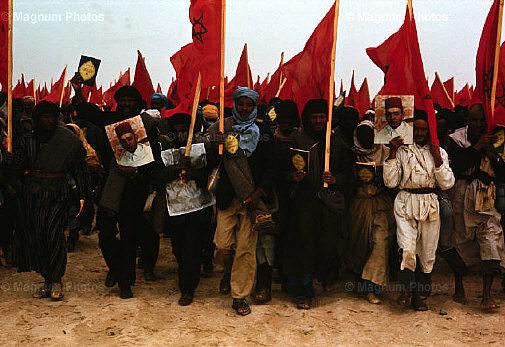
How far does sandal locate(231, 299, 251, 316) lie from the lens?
4559 mm

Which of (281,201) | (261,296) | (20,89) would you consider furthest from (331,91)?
(20,89)

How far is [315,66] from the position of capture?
17.3 ft

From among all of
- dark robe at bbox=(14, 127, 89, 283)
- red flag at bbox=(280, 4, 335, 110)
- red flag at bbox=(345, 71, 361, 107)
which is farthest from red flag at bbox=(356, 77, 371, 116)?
dark robe at bbox=(14, 127, 89, 283)

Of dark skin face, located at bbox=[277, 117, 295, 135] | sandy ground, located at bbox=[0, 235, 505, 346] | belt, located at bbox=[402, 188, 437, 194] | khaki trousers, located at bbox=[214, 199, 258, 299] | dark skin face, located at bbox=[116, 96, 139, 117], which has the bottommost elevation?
sandy ground, located at bbox=[0, 235, 505, 346]

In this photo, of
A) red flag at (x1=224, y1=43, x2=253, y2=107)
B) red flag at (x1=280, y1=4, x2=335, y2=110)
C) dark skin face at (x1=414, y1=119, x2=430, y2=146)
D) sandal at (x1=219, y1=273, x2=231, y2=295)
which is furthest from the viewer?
red flag at (x1=224, y1=43, x2=253, y2=107)

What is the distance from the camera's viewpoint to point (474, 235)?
497 cm

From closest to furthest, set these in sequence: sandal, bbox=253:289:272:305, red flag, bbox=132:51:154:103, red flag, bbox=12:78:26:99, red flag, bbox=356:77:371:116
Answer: sandal, bbox=253:289:272:305 → red flag, bbox=132:51:154:103 → red flag, bbox=356:77:371:116 → red flag, bbox=12:78:26:99

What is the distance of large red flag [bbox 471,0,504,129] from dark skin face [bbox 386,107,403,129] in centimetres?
94

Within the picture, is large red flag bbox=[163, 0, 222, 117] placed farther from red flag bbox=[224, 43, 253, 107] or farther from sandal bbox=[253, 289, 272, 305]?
red flag bbox=[224, 43, 253, 107]

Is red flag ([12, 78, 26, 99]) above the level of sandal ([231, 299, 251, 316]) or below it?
above

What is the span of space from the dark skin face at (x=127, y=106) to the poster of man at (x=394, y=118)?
2524 mm

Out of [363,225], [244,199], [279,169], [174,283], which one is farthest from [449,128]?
[174,283]

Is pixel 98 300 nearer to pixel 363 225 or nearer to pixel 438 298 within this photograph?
pixel 363 225

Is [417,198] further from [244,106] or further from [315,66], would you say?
[244,106]
